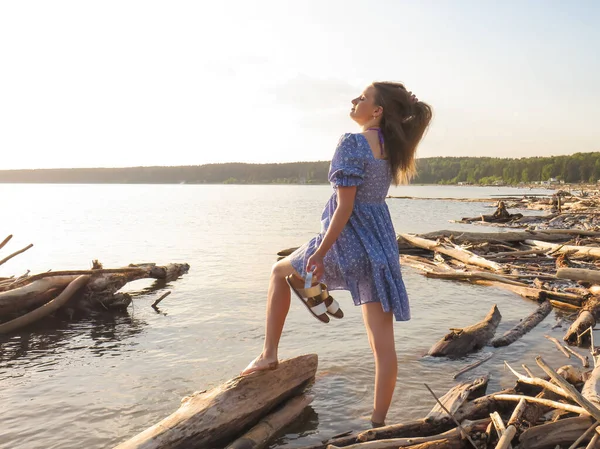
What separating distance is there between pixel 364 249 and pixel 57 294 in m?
7.82

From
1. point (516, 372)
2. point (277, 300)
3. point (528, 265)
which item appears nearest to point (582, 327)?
point (516, 372)

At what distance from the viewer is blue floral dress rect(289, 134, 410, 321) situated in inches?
164

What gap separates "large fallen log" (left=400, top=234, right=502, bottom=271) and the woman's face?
9790 mm

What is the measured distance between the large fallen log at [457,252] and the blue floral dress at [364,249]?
9.64m

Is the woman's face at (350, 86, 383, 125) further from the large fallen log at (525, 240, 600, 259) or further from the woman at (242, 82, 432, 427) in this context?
the large fallen log at (525, 240, 600, 259)

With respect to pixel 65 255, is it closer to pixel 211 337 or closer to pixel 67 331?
pixel 67 331

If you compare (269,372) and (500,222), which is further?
(500,222)

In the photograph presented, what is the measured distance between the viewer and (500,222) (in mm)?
31391

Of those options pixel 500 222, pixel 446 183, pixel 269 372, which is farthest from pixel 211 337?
pixel 446 183

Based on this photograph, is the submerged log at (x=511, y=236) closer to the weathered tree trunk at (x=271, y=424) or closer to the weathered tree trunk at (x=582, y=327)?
the weathered tree trunk at (x=582, y=327)

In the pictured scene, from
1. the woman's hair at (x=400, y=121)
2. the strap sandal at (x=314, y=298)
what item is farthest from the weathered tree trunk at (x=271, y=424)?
the woman's hair at (x=400, y=121)

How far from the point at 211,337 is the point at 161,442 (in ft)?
16.7

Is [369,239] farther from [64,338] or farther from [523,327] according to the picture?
[64,338]

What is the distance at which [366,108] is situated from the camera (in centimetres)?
434
